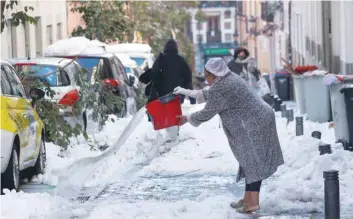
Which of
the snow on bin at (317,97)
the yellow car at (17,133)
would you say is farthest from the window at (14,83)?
the snow on bin at (317,97)

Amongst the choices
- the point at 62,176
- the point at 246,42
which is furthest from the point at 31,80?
the point at 246,42

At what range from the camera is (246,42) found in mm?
88812

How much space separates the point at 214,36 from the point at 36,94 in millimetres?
93445

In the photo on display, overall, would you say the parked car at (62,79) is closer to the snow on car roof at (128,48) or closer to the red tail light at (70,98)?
the red tail light at (70,98)

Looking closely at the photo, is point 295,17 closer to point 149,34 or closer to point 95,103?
point 149,34

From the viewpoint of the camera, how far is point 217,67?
11.1 meters

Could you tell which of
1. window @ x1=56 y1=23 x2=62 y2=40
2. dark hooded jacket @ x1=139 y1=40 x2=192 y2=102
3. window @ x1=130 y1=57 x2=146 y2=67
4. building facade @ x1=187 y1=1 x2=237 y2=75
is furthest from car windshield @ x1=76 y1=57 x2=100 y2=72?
building facade @ x1=187 y1=1 x2=237 y2=75

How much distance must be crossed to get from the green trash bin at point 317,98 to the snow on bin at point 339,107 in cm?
597

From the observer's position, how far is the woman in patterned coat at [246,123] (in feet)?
35.9

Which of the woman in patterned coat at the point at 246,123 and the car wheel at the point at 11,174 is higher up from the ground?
the woman in patterned coat at the point at 246,123

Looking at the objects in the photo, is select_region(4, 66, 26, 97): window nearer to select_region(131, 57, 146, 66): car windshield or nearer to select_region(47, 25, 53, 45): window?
select_region(47, 25, 53, 45): window

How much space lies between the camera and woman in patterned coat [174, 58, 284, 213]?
430 inches

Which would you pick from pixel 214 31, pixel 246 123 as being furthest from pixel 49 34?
pixel 214 31

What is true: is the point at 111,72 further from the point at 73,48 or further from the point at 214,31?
the point at 214,31
